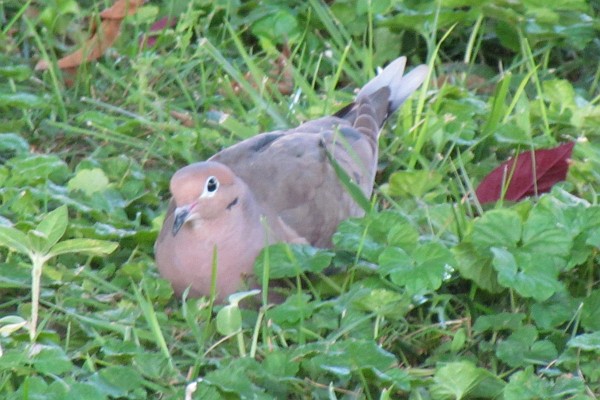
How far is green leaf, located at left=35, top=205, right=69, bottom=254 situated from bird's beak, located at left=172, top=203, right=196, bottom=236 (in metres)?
0.34

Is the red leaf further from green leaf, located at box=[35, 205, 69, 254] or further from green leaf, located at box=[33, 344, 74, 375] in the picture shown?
green leaf, located at box=[33, 344, 74, 375]

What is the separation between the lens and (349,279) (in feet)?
10.6

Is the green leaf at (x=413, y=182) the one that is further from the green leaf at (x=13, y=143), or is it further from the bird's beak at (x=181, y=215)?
the green leaf at (x=13, y=143)

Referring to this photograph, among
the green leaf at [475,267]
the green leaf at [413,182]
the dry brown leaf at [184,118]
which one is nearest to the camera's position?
the green leaf at [475,267]

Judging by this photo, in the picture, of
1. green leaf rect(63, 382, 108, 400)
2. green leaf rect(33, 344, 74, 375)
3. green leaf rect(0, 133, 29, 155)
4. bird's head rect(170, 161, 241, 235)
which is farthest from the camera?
green leaf rect(0, 133, 29, 155)

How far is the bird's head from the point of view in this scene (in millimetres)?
3215

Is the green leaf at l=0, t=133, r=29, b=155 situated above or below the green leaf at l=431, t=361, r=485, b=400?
below

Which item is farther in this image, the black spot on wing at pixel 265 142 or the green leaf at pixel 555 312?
the black spot on wing at pixel 265 142

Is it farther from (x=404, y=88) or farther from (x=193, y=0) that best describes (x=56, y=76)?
(x=404, y=88)

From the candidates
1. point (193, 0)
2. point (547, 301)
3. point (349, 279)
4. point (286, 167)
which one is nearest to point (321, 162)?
point (286, 167)

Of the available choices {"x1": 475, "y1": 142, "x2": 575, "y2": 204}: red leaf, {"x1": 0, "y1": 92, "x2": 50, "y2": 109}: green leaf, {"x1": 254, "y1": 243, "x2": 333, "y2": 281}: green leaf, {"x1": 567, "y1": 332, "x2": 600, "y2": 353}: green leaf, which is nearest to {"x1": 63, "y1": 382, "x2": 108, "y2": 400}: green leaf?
{"x1": 254, "y1": 243, "x2": 333, "y2": 281}: green leaf

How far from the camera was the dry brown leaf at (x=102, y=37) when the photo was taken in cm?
467

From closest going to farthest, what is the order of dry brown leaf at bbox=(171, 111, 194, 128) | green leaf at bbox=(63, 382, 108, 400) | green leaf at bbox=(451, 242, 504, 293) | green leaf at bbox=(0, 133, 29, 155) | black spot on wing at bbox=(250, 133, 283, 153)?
green leaf at bbox=(63, 382, 108, 400) < green leaf at bbox=(451, 242, 504, 293) < black spot on wing at bbox=(250, 133, 283, 153) < green leaf at bbox=(0, 133, 29, 155) < dry brown leaf at bbox=(171, 111, 194, 128)

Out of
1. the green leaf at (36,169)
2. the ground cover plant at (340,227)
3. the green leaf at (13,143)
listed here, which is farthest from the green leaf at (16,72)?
the green leaf at (36,169)
